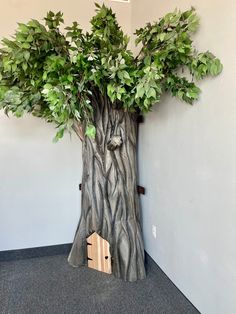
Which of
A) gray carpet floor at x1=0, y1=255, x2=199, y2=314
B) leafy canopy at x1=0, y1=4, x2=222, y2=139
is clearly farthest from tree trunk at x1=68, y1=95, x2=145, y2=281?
leafy canopy at x1=0, y1=4, x2=222, y2=139

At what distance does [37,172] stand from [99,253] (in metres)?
1.01

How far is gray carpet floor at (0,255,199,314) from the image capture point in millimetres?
1968

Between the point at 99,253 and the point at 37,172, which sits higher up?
the point at 37,172

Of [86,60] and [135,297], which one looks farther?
[135,297]

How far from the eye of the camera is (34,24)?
1651 millimetres

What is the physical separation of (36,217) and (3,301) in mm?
850

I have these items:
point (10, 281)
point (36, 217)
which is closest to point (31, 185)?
point (36, 217)

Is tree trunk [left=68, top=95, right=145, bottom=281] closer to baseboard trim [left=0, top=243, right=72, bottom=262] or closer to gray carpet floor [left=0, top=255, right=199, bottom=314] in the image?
gray carpet floor [left=0, top=255, right=199, bottom=314]

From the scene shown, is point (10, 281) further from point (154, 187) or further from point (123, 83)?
point (123, 83)

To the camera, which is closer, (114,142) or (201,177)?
(201,177)

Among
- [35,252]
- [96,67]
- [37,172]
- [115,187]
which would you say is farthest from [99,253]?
[96,67]

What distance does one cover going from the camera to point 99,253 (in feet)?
7.97

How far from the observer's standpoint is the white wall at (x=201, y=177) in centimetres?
149

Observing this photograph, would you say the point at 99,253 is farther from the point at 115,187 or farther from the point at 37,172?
the point at 37,172
